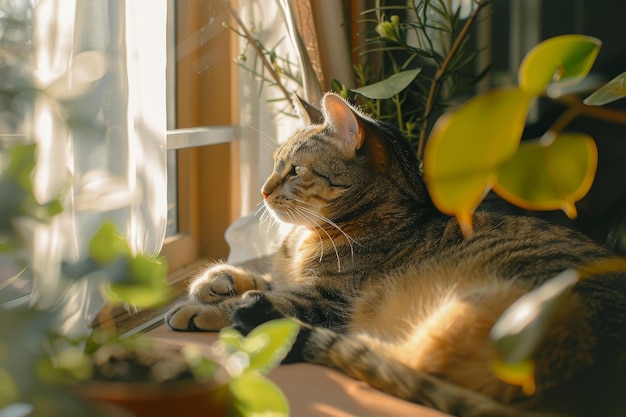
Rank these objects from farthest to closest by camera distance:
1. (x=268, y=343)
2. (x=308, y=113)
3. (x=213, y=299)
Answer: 1. (x=308, y=113)
2. (x=213, y=299)
3. (x=268, y=343)

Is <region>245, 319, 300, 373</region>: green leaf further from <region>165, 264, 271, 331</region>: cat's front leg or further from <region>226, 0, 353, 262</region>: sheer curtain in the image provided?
<region>226, 0, 353, 262</region>: sheer curtain

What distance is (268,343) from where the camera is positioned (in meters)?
0.42

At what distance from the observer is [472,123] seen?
0.31 metres

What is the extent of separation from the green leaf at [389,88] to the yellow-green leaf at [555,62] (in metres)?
1.23

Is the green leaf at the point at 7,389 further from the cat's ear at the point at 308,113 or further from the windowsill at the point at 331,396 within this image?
the cat's ear at the point at 308,113

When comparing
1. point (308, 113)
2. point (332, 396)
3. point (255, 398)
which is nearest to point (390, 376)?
point (332, 396)

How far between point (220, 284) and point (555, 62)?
3.63 feet

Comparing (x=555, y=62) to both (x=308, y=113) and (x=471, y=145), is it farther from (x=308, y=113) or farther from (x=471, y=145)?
(x=308, y=113)

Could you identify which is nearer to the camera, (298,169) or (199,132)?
(298,169)

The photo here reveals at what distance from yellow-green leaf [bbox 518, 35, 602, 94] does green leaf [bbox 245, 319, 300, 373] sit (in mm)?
199

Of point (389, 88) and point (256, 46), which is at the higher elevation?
point (256, 46)

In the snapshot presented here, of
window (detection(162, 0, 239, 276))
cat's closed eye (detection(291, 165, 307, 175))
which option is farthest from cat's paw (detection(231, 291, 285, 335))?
window (detection(162, 0, 239, 276))

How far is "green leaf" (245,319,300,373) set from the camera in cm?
42

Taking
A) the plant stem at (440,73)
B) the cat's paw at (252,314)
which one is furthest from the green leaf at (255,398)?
the plant stem at (440,73)
